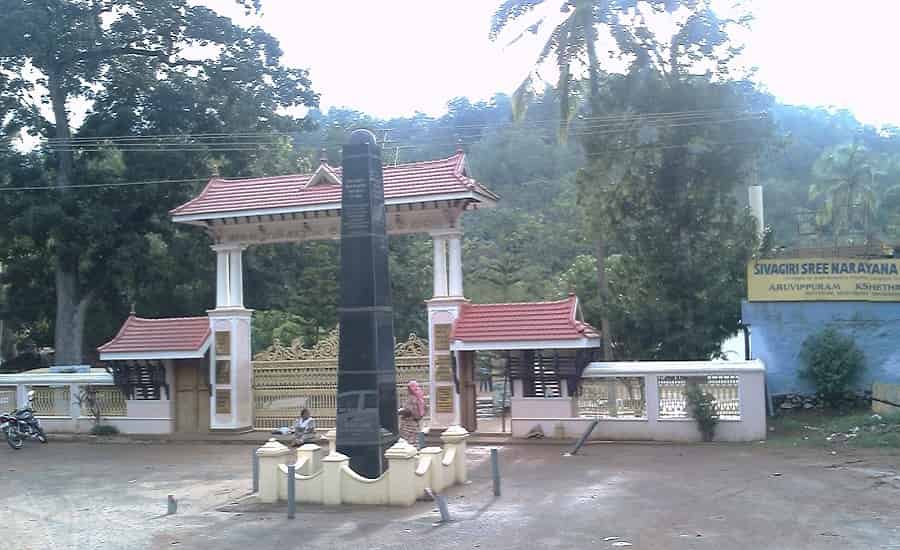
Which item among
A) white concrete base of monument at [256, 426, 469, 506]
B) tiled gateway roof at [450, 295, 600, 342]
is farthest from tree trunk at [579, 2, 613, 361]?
white concrete base of monument at [256, 426, 469, 506]

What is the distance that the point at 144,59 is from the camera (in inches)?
1093

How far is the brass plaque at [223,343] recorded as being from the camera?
2036 centimetres

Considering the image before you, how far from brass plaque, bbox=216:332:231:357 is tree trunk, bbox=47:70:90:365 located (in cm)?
864

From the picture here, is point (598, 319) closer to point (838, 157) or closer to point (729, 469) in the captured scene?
point (729, 469)

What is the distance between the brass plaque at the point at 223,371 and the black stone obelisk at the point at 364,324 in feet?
28.0

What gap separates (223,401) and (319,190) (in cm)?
510

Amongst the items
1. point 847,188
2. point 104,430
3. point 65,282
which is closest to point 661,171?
point 104,430

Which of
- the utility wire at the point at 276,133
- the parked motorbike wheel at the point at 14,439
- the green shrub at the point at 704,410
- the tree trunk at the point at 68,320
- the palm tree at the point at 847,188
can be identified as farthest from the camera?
the palm tree at the point at 847,188

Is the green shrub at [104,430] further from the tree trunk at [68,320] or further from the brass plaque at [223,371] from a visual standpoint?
the tree trunk at [68,320]

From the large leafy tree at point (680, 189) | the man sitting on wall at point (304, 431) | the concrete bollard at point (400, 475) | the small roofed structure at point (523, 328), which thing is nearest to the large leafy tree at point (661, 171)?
the large leafy tree at point (680, 189)

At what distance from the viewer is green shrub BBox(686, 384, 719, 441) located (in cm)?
1698

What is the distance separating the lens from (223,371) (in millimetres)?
20422

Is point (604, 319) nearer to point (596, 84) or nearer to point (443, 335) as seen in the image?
point (443, 335)

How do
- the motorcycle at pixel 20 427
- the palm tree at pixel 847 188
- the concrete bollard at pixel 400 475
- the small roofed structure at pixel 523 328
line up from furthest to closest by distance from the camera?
1. the palm tree at pixel 847 188
2. the motorcycle at pixel 20 427
3. the small roofed structure at pixel 523 328
4. the concrete bollard at pixel 400 475
